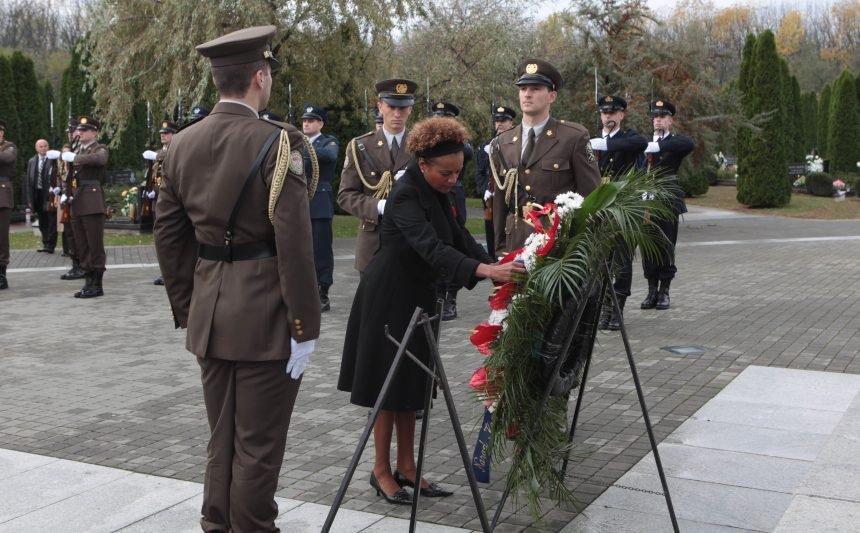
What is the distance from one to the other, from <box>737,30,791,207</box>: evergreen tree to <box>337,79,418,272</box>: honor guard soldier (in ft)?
70.9

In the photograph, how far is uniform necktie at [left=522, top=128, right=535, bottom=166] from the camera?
655 centimetres

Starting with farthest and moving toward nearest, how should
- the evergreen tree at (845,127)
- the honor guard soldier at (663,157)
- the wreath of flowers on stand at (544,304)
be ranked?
the evergreen tree at (845,127) → the honor guard soldier at (663,157) → the wreath of flowers on stand at (544,304)

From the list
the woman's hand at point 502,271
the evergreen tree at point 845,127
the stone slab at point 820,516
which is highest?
the evergreen tree at point 845,127

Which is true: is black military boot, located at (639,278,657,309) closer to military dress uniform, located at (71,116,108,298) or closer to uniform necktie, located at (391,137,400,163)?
uniform necktie, located at (391,137,400,163)

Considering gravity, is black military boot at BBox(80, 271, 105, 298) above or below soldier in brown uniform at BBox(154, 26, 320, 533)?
below

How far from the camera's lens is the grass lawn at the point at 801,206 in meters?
25.9

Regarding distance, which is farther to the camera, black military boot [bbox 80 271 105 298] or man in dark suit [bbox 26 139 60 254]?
man in dark suit [bbox 26 139 60 254]

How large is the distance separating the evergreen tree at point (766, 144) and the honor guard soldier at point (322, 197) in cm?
1976

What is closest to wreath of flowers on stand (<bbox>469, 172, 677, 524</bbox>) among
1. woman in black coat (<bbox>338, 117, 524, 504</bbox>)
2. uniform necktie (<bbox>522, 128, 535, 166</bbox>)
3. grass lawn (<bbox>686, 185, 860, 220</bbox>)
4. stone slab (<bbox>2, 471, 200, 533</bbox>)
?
woman in black coat (<bbox>338, 117, 524, 504</bbox>)

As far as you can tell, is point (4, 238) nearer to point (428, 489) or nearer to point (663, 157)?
point (663, 157)

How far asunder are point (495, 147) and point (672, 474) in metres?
2.72

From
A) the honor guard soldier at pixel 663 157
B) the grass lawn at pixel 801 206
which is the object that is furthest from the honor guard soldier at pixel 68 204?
the grass lawn at pixel 801 206

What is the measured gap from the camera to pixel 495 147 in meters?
6.84

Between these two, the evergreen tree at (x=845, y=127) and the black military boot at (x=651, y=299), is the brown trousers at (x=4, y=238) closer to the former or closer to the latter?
the black military boot at (x=651, y=299)
